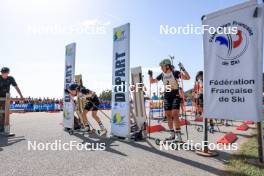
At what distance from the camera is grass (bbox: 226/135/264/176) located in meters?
4.20

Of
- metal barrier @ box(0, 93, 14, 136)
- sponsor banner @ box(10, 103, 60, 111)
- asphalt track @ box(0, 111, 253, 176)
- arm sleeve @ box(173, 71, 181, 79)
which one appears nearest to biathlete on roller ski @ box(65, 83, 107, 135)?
metal barrier @ box(0, 93, 14, 136)

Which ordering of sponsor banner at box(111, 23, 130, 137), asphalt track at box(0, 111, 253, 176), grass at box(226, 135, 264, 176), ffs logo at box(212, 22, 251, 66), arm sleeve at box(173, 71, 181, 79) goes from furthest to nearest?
sponsor banner at box(111, 23, 130, 137) < arm sleeve at box(173, 71, 181, 79) < ffs logo at box(212, 22, 251, 66) < asphalt track at box(0, 111, 253, 176) < grass at box(226, 135, 264, 176)

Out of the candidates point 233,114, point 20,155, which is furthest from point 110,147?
point 233,114

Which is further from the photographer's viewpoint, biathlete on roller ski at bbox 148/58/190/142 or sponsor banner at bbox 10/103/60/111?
sponsor banner at bbox 10/103/60/111

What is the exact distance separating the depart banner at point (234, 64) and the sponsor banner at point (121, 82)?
2814 mm

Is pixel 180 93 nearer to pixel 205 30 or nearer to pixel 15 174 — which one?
pixel 205 30

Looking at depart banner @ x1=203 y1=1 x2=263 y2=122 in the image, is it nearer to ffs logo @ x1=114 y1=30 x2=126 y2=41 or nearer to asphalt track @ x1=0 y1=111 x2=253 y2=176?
asphalt track @ x1=0 y1=111 x2=253 y2=176

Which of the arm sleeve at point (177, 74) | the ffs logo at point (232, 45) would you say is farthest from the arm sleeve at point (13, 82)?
the ffs logo at point (232, 45)

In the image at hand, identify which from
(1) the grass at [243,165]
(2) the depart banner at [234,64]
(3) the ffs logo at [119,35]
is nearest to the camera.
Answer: (1) the grass at [243,165]

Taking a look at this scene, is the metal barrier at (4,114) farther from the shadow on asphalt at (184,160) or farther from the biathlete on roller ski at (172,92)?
the biathlete on roller ski at (172,92)

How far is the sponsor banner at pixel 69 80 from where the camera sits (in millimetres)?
10656

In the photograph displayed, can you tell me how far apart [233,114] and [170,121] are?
215 cm

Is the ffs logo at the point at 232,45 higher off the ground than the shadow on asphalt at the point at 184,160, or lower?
higher

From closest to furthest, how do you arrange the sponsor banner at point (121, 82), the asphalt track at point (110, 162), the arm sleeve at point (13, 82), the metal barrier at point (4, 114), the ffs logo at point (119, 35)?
1. the asphalt track at point (110, 162)
2. the sponsor banner at point (121, 82)
3. the ffs logo at point (119, 35)
4. the metal barrier at point (4, 114)
5. the arm sleeve at point (13, 82)
